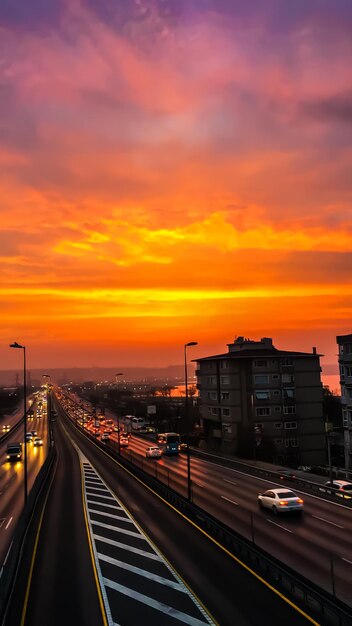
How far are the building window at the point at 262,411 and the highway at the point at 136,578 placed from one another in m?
45.8

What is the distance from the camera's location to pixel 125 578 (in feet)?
65.9

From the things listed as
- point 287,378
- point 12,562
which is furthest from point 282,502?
point 287,378

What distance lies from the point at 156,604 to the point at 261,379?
64.7m

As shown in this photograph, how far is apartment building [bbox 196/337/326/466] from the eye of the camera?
78125 mm

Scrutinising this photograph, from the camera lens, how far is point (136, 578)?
Result: 19984 mm

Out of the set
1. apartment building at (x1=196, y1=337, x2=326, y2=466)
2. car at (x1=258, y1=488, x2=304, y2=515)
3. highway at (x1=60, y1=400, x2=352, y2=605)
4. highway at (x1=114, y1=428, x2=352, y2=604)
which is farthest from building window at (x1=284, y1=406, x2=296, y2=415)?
car at (x1=258, y1=488, x2=304, y2=515)

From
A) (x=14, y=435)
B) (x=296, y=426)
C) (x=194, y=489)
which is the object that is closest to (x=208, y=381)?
(x=296, y=426)

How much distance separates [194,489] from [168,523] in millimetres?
12725

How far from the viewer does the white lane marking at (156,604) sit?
52.1 ft

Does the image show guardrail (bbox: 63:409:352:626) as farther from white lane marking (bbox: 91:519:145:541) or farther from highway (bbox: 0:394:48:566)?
highway (bbox: 0:394:48:566)

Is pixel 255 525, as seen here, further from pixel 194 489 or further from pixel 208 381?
pixel 208 381

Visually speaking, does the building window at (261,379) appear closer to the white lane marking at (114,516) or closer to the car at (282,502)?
the car at (282,502)

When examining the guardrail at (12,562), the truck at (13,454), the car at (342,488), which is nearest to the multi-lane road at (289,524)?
the car at (342,488)

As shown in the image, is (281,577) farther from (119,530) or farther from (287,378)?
(287,378)
